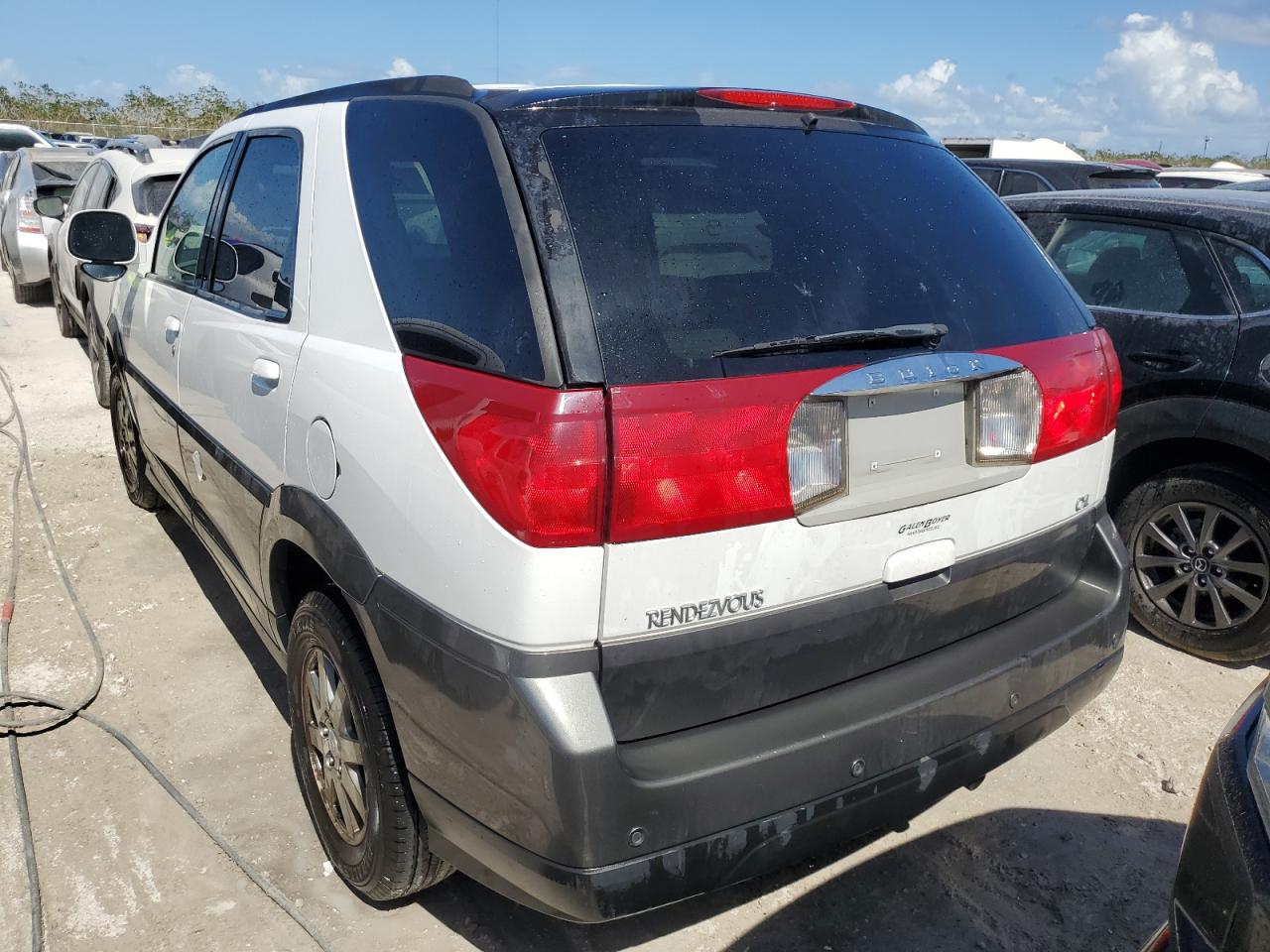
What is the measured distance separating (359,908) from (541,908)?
90 cm

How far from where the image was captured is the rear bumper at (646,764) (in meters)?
1.84

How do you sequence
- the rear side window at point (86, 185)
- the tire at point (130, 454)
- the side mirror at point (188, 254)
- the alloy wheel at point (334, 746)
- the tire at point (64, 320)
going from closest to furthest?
the alloy wheel at point (334, 746) → the side mirror at point (188, 254) → the tire at point (130, 454) → the rear side window at point (86, 185) → the tire at point (64, 320)

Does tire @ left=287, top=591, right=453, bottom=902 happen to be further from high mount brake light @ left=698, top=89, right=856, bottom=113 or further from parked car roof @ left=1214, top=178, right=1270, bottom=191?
parked car roof @ left=1214, top=178, right=1270, bottom=191

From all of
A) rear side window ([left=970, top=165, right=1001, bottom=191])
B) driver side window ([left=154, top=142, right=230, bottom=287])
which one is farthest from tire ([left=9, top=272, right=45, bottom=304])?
rear side window ([left=970, top=165, right=1001, bottom=191])

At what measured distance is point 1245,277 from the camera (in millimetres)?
3914

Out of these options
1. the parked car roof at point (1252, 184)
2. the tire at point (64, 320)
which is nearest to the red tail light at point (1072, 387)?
the parked car roof at point (1252, 184)

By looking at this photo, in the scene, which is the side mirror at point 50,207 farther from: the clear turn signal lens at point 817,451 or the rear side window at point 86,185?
the clear turn signal lens at point 817,451

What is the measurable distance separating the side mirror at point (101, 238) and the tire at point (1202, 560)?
4.16 metres

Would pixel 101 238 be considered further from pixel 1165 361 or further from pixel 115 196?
pixel 115 196

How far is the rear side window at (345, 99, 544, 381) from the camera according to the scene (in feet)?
6.22

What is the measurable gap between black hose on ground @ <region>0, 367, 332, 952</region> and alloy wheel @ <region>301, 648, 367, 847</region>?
28 cm

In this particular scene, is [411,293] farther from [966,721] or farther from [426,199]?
[966,721]

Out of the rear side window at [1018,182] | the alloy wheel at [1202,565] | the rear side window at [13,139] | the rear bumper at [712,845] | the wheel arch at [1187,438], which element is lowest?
the alloy wheel at [1202,565]

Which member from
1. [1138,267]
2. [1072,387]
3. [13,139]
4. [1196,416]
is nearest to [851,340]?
[1072,387]
